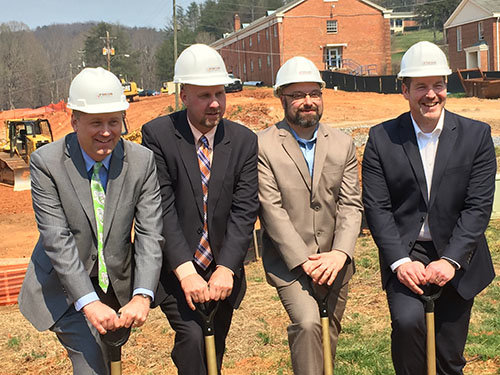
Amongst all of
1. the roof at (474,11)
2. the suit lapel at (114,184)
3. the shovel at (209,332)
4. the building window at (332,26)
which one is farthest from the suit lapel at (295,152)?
the building window at (332,26)

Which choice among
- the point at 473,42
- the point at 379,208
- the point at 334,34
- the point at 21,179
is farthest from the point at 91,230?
the point at 334,34

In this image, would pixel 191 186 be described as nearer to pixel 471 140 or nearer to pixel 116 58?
pixel 471 140

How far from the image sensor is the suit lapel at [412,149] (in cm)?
451

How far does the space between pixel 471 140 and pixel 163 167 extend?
204 cm

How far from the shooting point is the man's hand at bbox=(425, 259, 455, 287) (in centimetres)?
433

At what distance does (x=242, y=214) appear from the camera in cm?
455

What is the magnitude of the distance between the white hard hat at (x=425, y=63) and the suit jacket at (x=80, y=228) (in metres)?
1.81

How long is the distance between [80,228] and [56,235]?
170 millimetres

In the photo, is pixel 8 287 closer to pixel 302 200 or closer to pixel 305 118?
pixel 302 200

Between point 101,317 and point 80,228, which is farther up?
point 80,228

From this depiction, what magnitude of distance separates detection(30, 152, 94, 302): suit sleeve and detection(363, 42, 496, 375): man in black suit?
1951mm

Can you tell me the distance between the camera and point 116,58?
9788 cm

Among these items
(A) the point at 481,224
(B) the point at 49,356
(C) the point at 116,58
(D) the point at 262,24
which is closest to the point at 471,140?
(A) the point at 481,224

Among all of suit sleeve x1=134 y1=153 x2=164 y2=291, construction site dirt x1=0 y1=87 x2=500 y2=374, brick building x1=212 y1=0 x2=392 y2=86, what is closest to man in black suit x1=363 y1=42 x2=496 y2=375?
suit sleeve x1=134 y1=153 x2=164 y2=291
